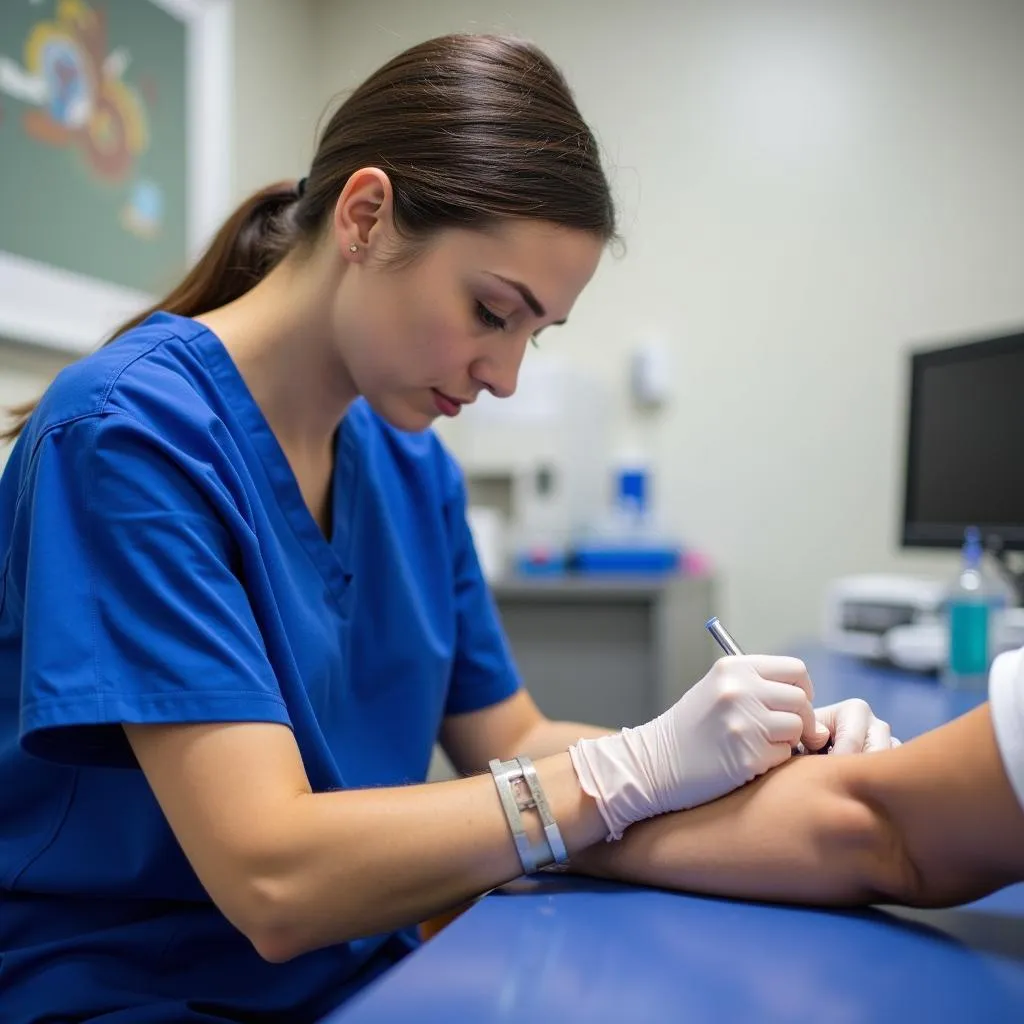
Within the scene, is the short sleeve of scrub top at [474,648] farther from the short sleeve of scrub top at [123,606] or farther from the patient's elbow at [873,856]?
the patient's elbow at [873,856]

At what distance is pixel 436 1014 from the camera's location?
46 cm

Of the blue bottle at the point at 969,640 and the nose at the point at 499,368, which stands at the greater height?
the nose at the point at 499,368

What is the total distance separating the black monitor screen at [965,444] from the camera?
5.84ft

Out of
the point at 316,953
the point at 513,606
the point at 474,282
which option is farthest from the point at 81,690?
the point at 513,606

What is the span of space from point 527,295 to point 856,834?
20.7 inches

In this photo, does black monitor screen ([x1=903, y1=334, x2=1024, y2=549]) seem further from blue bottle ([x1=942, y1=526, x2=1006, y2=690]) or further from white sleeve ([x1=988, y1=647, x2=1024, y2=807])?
white sleeve ([x1=988, y1=647, x2=1024, y2=807])

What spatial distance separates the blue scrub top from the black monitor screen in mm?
1217

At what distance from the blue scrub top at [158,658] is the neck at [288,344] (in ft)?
0.12

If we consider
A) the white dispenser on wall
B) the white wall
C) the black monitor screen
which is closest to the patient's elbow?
the black monitor screen

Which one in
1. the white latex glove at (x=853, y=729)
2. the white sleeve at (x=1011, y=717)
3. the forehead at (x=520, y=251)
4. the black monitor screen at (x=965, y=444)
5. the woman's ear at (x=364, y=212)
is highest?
the woman's ear at (x=364, y=212)

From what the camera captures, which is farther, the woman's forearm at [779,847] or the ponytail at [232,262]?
the ponytail at [232,262]

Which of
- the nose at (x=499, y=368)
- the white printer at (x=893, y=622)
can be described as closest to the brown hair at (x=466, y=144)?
the nose at (x=499, y=368)

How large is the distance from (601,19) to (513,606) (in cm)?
169

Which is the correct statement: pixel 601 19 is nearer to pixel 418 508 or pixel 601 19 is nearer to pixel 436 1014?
pixel 418 508
